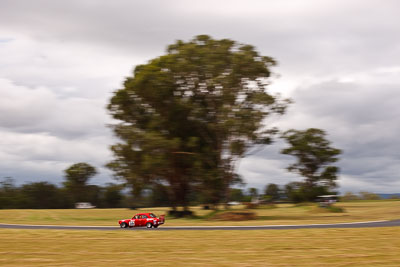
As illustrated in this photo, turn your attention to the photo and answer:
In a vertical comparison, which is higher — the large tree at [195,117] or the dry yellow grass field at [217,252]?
the large tree at [195,117]

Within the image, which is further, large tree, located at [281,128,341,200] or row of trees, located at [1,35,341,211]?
large tree, located at [281,128,341,200]

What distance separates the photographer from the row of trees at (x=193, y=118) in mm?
48625

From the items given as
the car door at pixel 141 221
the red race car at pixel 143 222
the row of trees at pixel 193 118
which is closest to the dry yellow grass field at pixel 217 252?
the red race car at pixel 143 222

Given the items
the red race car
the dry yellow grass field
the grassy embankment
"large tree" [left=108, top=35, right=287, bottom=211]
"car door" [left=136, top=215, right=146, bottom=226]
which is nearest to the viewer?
the dry yellow grass field

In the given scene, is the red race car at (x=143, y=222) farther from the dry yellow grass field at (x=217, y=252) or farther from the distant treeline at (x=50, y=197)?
the distant treeline at (x=50, y=197)

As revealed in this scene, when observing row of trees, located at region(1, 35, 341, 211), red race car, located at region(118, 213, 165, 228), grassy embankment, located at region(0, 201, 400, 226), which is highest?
row of trees, located at region(1, 35, 341, 211)

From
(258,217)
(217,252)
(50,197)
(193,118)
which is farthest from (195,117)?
(50,197)

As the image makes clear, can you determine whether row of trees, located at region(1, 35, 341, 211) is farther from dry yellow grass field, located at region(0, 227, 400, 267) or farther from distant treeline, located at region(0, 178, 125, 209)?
distant treeline, located at region(0, 178, 125, 209)

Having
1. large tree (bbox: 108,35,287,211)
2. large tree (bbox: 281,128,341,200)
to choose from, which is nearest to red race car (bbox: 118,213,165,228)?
large tree (bbox: 108,35,287,211)

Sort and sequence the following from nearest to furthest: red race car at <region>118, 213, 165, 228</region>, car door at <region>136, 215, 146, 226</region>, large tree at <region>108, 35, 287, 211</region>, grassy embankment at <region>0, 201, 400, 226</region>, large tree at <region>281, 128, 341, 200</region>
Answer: red race car at <region>118, 213, 165, 228</region> < car door at <region>136, 215, 146, 226</region> < grassy embankment at <region>0, 201, 400, 226</region> < large tree at <region>108, 35, 287, 211</region> < large tree at <region>281, 128, 341, 200</region>

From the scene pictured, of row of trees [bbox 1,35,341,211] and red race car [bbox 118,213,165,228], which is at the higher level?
row of trees [bbox 1,35,341,211]

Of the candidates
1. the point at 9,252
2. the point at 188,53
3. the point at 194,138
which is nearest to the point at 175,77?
the point at 188,53

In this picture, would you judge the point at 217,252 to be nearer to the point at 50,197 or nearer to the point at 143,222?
the point at 143,222

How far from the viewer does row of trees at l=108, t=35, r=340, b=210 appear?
48625mm
